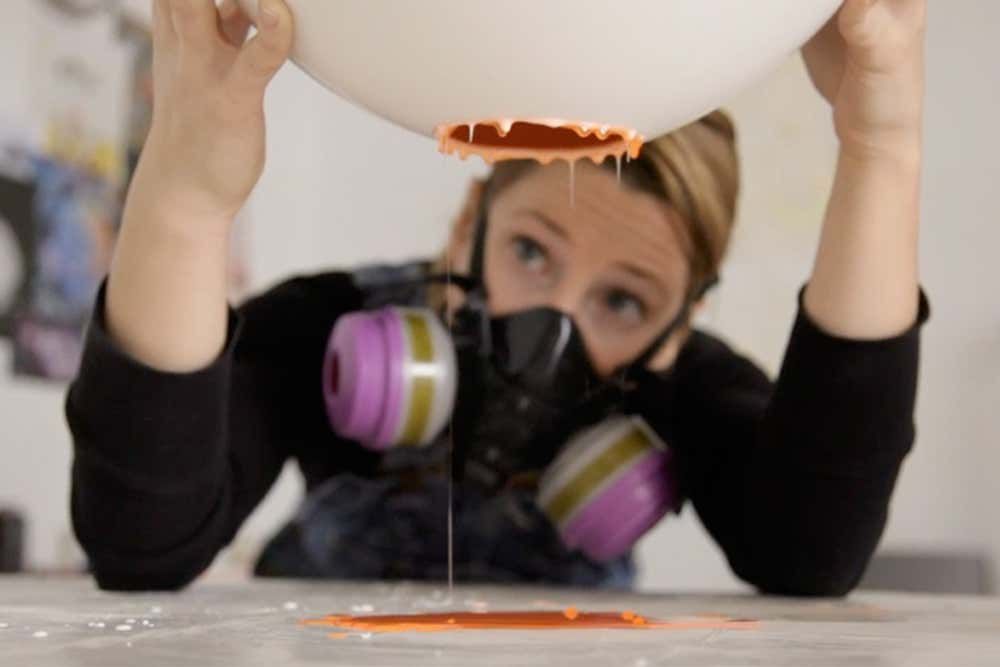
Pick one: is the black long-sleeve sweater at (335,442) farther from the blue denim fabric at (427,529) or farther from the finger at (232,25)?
the finger at (232,25)

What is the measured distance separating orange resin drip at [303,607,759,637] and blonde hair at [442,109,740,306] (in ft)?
1.60

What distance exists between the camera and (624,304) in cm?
100

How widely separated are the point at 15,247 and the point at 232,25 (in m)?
0.96

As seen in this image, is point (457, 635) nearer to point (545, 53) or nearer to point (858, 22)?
point (545, 53)

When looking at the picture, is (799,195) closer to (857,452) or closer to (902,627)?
(857,452)

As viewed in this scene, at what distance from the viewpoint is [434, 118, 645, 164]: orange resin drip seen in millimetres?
528

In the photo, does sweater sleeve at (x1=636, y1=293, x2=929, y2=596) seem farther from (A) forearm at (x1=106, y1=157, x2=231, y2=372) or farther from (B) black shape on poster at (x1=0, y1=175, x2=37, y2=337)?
(B) black shape on poster at (x1=0, y1=175, x2=37, y2=337)

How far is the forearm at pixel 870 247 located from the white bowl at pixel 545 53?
0.66 ft

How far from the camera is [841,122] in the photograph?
2.28 feet

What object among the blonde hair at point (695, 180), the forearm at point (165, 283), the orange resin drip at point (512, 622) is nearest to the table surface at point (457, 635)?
the orange resin drip at point (512, 622)

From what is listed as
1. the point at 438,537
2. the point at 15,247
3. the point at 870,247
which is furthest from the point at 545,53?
the point at 15,247

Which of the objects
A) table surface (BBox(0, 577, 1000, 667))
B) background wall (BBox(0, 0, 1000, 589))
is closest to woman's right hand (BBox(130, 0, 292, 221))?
table surface (BBox(0, 577, 1000, 667))

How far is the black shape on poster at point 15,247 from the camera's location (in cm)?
145

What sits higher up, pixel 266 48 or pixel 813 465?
pixel 266 48
